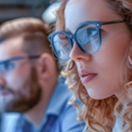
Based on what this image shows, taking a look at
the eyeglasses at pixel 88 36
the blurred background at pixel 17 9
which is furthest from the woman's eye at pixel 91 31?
the blurred background at pixel 17 9

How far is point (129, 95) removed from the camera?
0.65m

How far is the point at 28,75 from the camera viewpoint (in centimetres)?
131

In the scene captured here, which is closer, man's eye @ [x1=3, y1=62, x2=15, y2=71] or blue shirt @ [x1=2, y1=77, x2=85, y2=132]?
blue shirt @ [x1=2, y1=77, x2=85, y2=132]

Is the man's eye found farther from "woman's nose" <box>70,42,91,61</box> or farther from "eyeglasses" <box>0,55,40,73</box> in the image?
"woman's nose" <box>70,42,91,61</box>

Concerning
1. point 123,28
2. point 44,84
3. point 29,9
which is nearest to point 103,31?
point 123,28

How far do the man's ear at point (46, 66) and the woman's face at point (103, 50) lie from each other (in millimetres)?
635

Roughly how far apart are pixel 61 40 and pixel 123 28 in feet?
0.53

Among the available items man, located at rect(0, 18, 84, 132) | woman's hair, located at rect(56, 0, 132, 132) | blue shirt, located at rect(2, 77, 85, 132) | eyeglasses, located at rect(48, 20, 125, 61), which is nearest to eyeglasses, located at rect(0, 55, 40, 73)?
man, located at rect(0, 18, 84, 132)

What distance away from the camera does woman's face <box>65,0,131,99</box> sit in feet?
2.10

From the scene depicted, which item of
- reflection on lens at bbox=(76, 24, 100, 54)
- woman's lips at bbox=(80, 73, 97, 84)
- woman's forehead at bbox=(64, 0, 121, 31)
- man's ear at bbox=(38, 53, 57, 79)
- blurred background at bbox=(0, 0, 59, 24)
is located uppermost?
woman's forehead at bbox=(64, 0, 121, 31)

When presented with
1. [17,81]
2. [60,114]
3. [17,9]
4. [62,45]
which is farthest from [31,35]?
[17,9]

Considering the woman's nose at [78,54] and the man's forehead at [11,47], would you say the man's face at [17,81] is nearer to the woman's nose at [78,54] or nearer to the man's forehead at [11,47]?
the man's forehead at [11,47]

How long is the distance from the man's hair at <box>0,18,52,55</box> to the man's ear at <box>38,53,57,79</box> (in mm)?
29

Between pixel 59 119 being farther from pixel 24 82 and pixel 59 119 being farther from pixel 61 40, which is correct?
pixel 61 40
